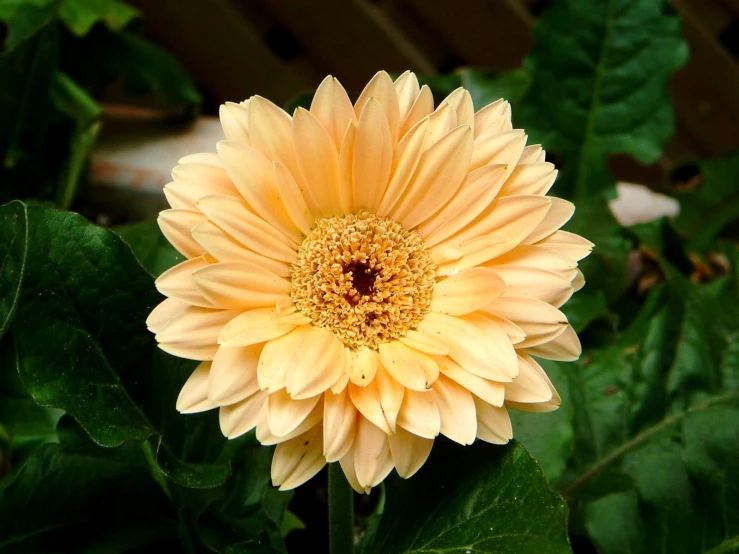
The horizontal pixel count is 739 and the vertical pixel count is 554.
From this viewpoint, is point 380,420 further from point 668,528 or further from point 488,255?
point 668,528

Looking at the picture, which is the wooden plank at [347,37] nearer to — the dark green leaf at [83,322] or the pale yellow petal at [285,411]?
the dark green leaf at [83,322]

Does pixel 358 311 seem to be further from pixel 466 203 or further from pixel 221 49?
pixel 221 49

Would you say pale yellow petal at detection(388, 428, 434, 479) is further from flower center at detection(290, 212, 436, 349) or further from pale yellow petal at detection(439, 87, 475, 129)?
pale yellow petal at detection(439, 87, 475, 129)

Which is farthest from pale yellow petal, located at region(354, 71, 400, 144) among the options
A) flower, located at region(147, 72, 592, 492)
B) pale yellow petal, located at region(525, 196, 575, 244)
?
pale yellow petal, located at region(525, 196, 575, 244)

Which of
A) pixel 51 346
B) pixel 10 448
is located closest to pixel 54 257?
pixel 51 346

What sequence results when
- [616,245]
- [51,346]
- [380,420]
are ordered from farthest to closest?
[616,245]
[51,346]
[380,420]

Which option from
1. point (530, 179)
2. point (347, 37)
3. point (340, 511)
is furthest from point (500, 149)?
point (347, 37)
